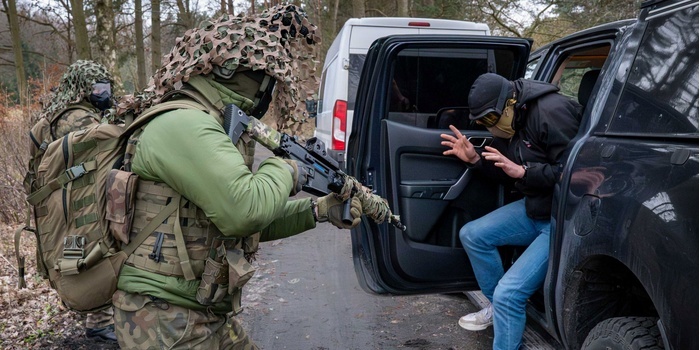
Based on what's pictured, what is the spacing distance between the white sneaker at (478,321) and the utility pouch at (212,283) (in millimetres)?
2085

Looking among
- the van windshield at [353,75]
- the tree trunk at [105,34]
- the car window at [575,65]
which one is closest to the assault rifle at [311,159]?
the car window at [575,65]

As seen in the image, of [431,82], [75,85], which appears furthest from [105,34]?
[431,82]

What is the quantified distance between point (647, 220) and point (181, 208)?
5.25ft

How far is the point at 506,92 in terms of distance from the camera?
299 centimetres

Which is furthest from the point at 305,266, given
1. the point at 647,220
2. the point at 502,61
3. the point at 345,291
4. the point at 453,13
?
the point at 453,13

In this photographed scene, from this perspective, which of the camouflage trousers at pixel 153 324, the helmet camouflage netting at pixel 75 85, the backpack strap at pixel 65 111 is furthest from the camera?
the helmet camouflage netting at pixel 75 85

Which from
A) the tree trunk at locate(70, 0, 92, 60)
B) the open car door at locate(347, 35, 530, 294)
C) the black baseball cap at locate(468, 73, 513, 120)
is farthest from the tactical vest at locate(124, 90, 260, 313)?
the tree trunk at locate(70, 0, 92, 60)

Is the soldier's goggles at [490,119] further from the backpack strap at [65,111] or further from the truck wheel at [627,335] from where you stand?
the backpack strap at [65,111]

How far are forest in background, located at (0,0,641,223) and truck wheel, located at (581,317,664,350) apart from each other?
2.13m

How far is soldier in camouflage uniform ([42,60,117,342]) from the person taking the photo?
3.82 metres

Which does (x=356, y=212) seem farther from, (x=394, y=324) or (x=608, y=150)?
(x=394, y=324)

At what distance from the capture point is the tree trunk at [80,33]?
10297mm

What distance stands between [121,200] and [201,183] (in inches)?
14.5

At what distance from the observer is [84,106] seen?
4.27 metres
